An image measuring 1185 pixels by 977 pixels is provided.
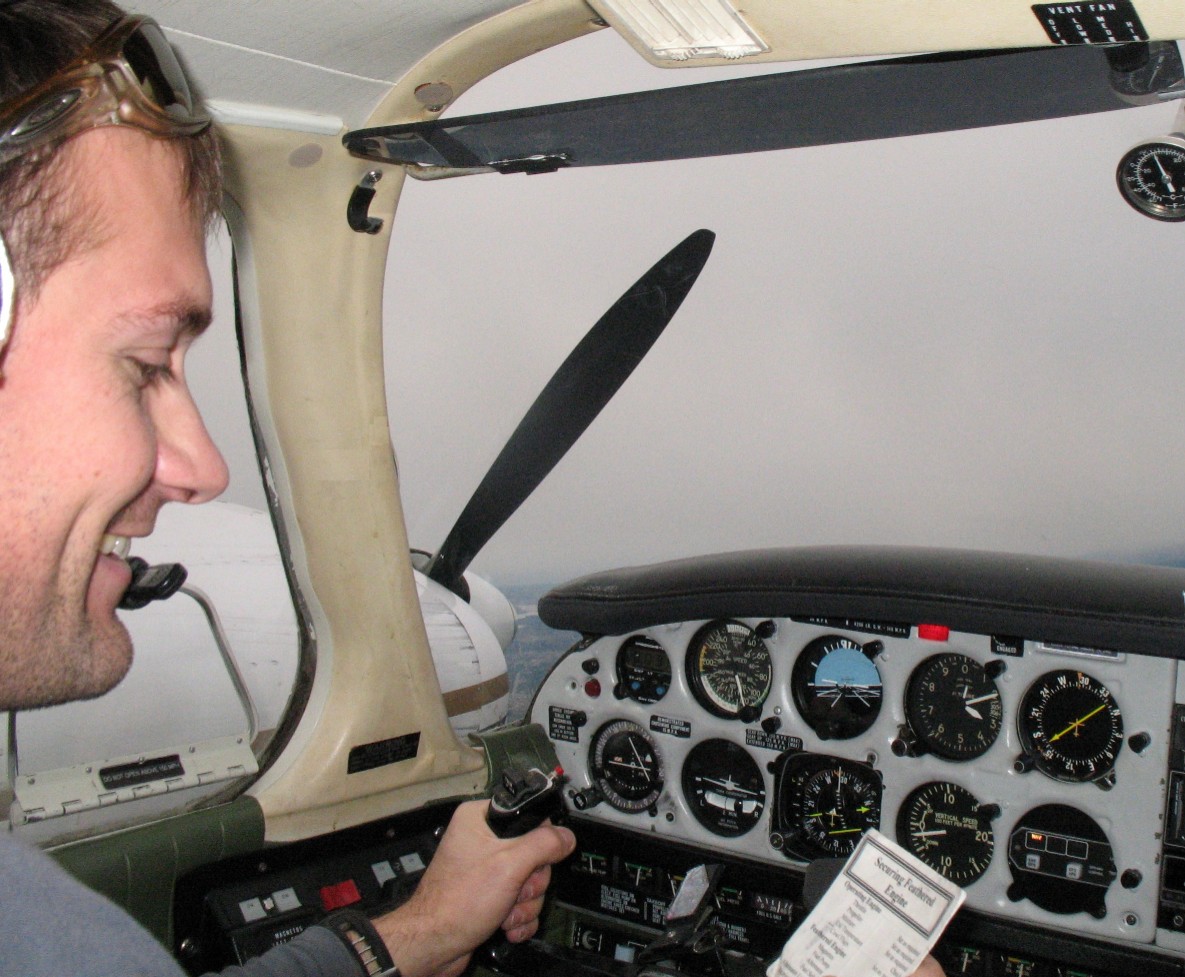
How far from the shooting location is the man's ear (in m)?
0.77

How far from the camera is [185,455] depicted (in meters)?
1.08

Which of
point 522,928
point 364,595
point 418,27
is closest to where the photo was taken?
point 418,27

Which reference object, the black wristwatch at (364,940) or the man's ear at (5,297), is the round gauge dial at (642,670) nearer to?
the black wristwatch at (364,940)

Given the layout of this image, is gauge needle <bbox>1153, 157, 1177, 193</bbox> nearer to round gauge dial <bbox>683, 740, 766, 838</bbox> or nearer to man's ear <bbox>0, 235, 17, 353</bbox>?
man's ear <bbox>0, 235, 17, 353</bbox>

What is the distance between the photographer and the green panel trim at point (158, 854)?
1.87 metres

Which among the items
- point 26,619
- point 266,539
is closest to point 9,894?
point 26,619

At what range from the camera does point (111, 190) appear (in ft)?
3.05

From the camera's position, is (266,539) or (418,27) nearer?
(418,27)

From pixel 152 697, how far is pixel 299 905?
2.73 ft

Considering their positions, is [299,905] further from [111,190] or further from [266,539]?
[111,190]

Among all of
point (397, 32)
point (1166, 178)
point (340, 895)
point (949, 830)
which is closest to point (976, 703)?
point (949, 830)

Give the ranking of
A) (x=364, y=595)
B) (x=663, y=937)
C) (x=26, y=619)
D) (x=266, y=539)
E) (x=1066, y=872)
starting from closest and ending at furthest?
(x=26, y=619), (x=663, y=937), (x=364, y=595), (x=1066, y=872), (x=266, y=539)

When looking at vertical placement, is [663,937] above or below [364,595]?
below

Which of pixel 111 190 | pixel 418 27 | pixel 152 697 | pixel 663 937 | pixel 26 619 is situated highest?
pixel 418 27
